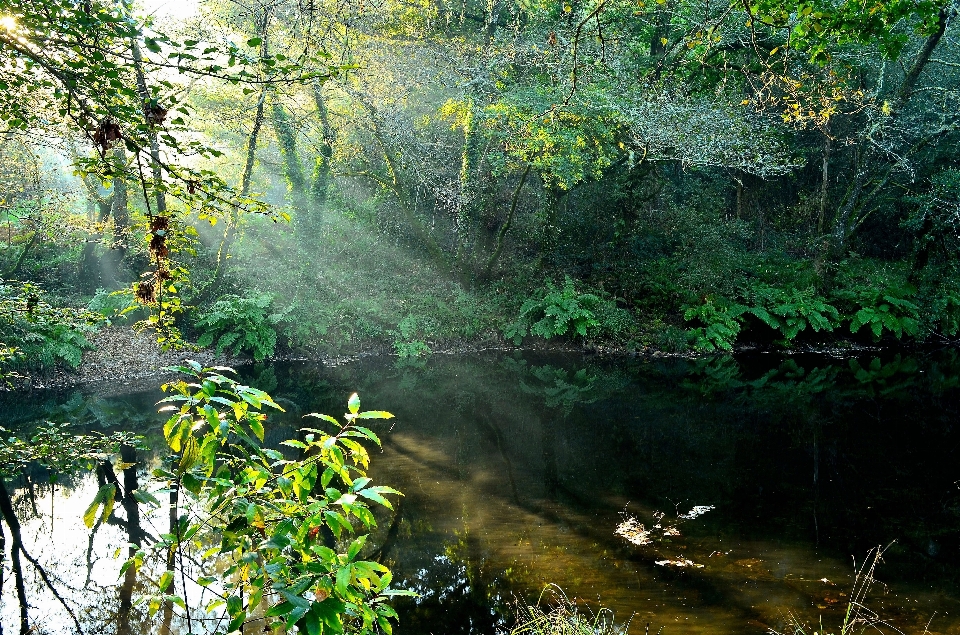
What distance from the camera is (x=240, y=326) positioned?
12.8 metres

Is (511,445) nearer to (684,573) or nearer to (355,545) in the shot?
(684,573)

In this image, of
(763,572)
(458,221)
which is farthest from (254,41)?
(458,221)

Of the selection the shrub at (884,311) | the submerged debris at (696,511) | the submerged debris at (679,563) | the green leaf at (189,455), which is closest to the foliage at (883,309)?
the shrub at (884,311)

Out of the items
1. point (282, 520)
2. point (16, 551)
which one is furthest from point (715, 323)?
point (282, 520)

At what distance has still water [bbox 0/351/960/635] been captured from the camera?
4.57 metres

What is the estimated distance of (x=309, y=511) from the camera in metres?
1.93

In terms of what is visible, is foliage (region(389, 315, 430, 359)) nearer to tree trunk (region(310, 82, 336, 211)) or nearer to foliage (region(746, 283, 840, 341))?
tree trunk (region(310, 82, 336, 211))

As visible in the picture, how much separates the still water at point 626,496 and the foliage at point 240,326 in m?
1.30

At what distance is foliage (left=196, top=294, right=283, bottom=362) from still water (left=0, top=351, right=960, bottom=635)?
1.30m

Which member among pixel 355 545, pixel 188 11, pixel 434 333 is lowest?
pixel 434 333

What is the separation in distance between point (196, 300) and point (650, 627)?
12351 mm

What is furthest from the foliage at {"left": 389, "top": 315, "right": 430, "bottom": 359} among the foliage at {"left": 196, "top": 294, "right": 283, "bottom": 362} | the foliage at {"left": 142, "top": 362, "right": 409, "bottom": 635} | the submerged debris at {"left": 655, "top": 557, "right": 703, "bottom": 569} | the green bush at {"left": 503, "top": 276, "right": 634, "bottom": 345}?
the foliage at {"left": 142, "top": 362, "right": 409, "bottom": 635}

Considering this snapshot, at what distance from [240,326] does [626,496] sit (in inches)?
358

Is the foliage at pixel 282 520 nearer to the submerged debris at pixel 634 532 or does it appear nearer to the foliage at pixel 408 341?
the submerged debris at pixel 634 532
